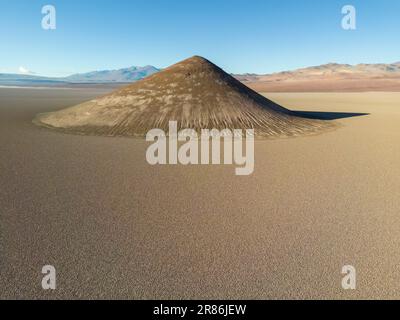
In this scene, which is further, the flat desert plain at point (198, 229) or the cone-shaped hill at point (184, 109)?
the cone-shaped hill at point (184, 109)

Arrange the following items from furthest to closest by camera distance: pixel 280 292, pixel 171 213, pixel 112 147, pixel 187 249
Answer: pixel 112 147, pixel 171 213, pixel 187 249, pixel 280 292

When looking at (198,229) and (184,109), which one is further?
(184,109)

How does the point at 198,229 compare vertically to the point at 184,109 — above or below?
below

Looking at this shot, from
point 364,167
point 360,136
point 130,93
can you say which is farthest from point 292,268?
point 130,93

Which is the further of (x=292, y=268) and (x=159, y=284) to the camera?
(x=292, y=268)

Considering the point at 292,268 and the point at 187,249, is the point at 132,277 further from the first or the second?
the point at 292,268
